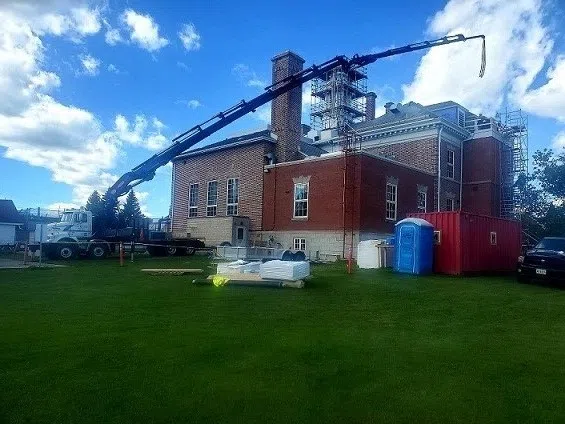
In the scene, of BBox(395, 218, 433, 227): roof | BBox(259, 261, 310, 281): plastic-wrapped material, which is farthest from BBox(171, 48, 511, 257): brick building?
BBox(259, 261, 310, 281): plastic-wrapped material

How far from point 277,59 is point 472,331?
2545 cm

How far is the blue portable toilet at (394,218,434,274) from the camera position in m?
16.4

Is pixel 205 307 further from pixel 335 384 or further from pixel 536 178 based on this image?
pixel 536 178

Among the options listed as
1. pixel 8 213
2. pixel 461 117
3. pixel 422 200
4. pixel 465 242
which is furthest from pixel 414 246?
pixel 8 213

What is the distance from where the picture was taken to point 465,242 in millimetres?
16859

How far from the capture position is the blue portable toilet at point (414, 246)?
16.4 metres

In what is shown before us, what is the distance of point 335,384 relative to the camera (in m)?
4.32

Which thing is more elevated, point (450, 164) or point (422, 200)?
point (450, 164)

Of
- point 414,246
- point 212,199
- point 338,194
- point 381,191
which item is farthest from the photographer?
point 212,199

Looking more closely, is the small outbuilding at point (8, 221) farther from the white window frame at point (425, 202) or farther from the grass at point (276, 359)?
the grass at point (276, 359)

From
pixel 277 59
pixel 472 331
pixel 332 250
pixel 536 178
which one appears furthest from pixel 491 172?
pixel 472 331

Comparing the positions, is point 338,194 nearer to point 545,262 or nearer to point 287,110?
point 287,110

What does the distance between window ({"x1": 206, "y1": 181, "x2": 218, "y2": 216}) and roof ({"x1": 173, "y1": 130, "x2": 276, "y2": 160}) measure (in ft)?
8.60

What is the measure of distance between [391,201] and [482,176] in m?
11.4
